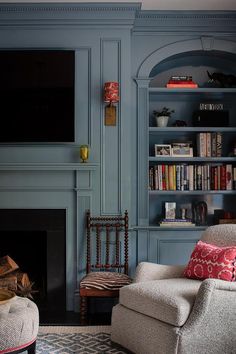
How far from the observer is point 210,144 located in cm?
459

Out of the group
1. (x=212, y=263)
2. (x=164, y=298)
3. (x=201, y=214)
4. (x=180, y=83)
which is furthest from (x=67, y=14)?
(x=164, y=298)

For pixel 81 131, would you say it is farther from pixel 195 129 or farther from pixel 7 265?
pixel 7 265

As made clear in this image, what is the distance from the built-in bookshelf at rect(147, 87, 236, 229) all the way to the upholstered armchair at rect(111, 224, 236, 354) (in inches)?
54.3

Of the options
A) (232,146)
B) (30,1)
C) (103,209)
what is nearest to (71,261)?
(103,209)

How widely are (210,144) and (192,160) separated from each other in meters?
0.24

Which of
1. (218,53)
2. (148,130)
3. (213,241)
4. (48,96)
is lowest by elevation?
(213,241)

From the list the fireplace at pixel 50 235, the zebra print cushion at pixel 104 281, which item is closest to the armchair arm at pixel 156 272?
the zebra print cushion at pixel 104 281

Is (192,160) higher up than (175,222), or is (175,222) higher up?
(192,160)

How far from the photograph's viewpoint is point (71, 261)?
431 cm

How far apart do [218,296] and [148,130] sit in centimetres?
196

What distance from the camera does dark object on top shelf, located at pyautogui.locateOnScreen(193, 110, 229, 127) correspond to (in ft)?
15.1

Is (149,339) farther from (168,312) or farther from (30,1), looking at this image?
(30,1)

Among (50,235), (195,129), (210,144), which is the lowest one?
(50,235)

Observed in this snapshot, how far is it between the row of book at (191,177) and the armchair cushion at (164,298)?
129cm
